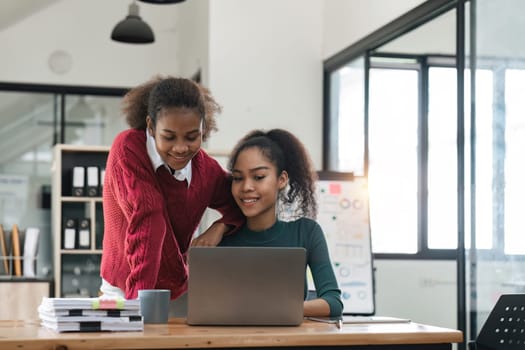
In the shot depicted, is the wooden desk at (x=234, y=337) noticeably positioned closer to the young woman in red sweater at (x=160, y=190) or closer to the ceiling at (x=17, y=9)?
the young woman in red sweater at (x=160, y=190)

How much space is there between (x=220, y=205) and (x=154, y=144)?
1.13 feet

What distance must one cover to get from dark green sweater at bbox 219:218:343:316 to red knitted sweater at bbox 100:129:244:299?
0.19 feet

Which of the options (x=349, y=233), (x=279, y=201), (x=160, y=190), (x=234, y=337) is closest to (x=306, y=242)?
(x=279, y=201)

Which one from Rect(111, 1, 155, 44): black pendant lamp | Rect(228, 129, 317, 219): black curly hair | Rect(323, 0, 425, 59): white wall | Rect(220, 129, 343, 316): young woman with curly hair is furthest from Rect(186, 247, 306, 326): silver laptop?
Rect(111, 1, 155, 44): black pendant lamp

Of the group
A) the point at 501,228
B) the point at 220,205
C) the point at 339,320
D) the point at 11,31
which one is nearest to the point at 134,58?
the point at 11,31

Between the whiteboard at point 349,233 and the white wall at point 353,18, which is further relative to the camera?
the white wall at point 353,18

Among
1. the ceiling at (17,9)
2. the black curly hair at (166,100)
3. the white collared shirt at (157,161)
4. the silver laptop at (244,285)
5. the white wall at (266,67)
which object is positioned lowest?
the silver laptop at (244,285)

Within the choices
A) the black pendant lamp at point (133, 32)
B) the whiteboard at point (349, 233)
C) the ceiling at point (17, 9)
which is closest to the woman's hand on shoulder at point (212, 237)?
the whiteboard at point (349, 233)

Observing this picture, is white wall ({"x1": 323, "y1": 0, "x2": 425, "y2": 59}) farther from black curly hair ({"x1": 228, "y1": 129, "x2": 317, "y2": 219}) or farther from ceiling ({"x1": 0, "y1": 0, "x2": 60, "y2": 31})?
ceiling ({"x1": 0, "y1": 0, "x2": 60, "y2": 31})

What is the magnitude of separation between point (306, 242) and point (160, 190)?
0.47 meters

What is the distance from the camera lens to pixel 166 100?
8.63 feet

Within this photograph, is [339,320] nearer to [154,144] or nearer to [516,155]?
[154,144]

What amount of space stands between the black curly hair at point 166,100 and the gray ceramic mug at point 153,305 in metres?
0.54

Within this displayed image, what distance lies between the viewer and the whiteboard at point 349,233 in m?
5.01
